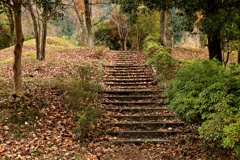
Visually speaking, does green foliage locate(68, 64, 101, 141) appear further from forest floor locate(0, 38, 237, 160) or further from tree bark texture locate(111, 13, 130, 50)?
tree bark texture locate(111, 13, 130, 50)

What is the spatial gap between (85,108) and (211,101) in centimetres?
375

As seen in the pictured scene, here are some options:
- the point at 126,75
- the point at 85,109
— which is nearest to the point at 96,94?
the point at 85,109

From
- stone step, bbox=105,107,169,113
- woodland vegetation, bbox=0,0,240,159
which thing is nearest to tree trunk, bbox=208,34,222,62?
woodland vegetation, bbox=0,0,240,159

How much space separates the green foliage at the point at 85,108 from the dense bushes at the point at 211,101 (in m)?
2.16

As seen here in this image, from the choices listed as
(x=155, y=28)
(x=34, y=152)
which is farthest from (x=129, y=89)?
(x=155, y=28)

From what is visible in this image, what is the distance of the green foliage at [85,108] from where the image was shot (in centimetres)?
657

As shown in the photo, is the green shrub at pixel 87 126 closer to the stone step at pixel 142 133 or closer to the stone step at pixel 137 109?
the stone step at pixel 142 133

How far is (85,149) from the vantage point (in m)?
6.24

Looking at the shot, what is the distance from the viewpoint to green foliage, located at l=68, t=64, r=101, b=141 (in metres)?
6.57

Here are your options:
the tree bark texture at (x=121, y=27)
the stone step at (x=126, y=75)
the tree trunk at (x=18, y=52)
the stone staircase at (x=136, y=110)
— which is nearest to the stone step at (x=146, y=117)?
the stone staircase at (x=136, y=110)

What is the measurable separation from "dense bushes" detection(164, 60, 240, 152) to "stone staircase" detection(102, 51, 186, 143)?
1.33 m

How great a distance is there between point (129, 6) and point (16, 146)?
6.95 m

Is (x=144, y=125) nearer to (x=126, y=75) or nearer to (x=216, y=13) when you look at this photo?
(x=216, y=13)

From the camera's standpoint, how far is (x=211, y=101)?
15.5 ft
